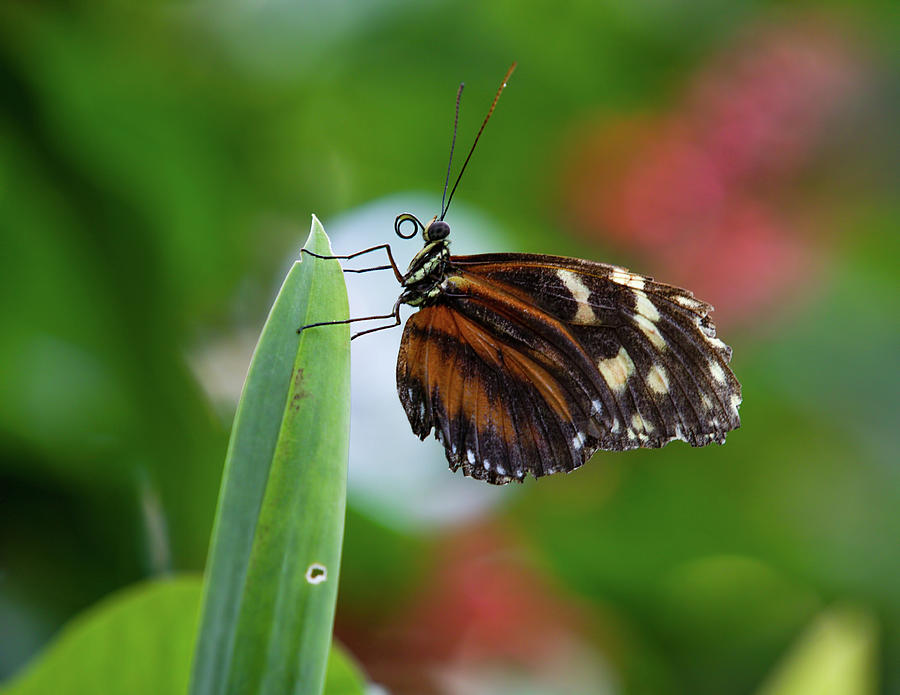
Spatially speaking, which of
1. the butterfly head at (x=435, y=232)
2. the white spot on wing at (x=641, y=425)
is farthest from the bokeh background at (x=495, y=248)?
the butterfly head at (x=435, y=232)

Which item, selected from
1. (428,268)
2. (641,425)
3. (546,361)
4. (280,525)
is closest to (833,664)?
(641,425)

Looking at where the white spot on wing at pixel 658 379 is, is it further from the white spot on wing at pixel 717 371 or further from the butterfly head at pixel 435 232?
the butterfly head at pixel 435 232

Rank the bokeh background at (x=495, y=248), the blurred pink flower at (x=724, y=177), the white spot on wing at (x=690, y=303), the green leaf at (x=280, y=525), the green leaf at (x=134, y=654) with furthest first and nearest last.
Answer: the blurred pink flower at (x=724, y=177)
the bokeh background at (x=495, y=248)
the white spot on wing at (x=690, y=303)
the green leaf at (x=134, y=654)
the green leaf at (x=280, y=525)

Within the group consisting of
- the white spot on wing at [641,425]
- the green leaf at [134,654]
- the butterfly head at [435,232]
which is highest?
the butterfly head at [435,232]

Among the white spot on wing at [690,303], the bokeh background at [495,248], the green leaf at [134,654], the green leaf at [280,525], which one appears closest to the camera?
the green leaf at [280,525]

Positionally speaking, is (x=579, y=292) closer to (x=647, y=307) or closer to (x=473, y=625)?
(x=647, y=307)

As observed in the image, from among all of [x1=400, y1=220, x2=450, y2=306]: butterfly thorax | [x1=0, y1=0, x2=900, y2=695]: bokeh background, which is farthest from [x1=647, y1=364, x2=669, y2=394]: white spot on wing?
[x1=0, y1=0, x2=900, y2=695]: bokeh background

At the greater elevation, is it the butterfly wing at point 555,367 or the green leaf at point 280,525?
the butterfly wing at point 555,367

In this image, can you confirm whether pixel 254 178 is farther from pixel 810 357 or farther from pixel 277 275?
pixel 810 357
